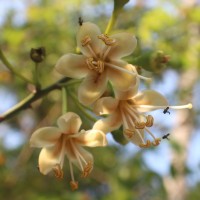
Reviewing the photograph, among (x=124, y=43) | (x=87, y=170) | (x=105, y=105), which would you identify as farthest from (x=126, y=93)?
(x=87, y=170)

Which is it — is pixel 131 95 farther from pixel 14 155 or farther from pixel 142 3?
pixel 14 155

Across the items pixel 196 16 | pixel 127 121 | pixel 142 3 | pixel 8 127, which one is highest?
pixel 127 121

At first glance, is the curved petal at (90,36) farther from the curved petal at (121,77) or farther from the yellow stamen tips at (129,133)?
the yellow stamen tips at (129,133)

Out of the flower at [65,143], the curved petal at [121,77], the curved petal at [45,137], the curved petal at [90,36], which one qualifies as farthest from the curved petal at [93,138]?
the curved petal at [90,36]

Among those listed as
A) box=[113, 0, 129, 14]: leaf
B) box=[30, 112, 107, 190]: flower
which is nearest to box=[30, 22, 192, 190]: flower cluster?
box=[30, 112, 107, 190]: flower

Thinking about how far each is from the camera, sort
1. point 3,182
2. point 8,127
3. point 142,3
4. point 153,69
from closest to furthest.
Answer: point 153,69
point 3,182
point 142,3
point 8,127

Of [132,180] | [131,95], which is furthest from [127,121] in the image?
[132,180]
